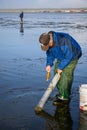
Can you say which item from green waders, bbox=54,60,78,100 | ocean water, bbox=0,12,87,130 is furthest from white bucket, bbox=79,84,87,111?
green waders, bbox=54,60,78,100

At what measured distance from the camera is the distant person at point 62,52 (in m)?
6.96

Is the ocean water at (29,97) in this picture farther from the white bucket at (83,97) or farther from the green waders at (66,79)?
the green waders at (66,79)

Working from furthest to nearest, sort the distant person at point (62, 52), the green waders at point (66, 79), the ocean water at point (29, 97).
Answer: the green waders at point (66, 79) → the distant person at point (62, 52) → the ocean water at point (29, 97)

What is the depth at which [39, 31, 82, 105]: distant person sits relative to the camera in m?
6.96

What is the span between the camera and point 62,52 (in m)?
7.14

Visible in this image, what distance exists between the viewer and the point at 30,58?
46.4 ft

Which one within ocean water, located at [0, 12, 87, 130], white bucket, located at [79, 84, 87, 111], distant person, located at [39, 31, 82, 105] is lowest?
ocean water, located at [0, 12, 87, 130]

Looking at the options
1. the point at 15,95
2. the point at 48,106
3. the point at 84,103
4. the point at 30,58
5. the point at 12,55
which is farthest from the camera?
the point at 12,55

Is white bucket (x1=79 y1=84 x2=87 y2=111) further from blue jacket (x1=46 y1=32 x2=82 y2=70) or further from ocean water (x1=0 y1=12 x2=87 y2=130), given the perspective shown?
blue jacket (x1=46 y1=32 x2=82 y2=70)

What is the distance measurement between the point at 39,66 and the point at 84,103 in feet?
17.6

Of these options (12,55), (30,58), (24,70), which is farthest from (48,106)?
(12,55)

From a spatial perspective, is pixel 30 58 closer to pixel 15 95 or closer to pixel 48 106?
pixel 15 95

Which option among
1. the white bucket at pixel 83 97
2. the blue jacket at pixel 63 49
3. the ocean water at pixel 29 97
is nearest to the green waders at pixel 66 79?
the blue jacket at pixel 63 49

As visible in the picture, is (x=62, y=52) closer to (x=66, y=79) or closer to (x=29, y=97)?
(x=66, y=79)
